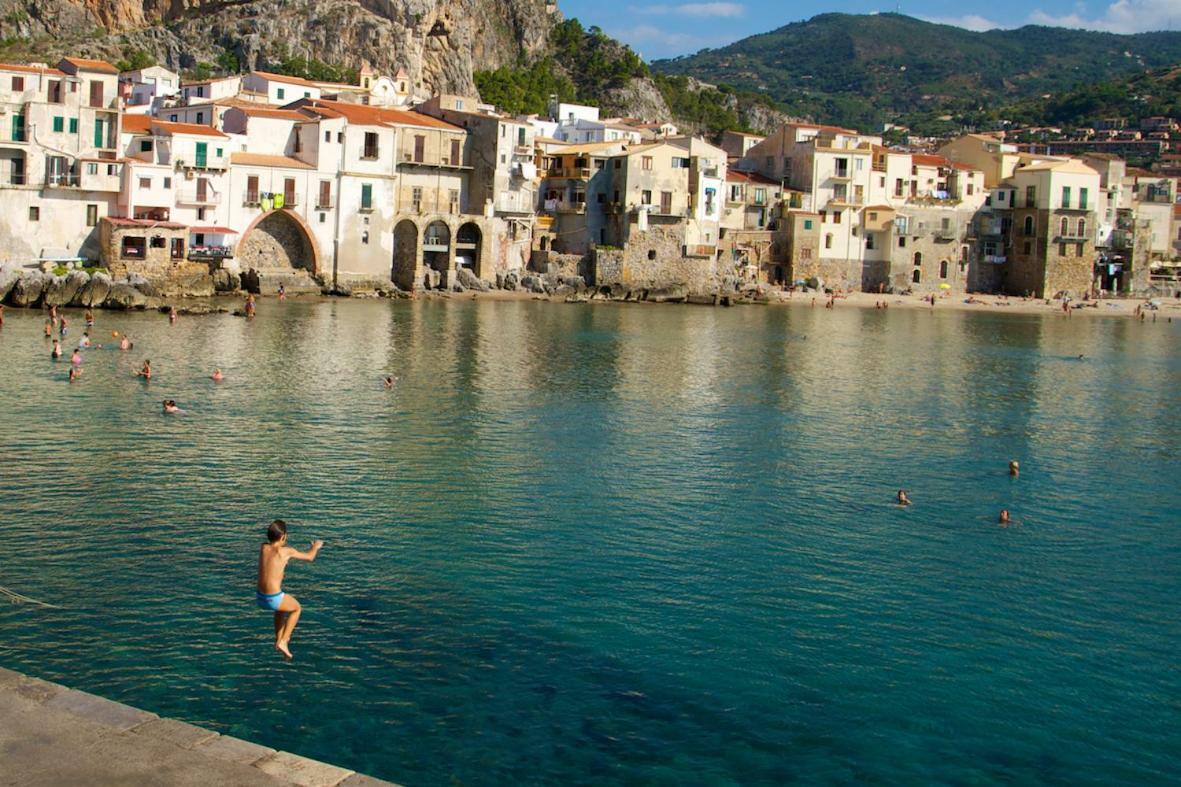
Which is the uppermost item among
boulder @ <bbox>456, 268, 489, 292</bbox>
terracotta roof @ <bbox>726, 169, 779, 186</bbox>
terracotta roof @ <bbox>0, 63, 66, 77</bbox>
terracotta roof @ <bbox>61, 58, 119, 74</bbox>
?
terracotta roof @ <bbox>61, 58, 119, 74</bbox>

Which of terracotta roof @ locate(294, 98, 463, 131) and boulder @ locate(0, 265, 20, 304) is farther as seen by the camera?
terracotta roof @ locate(294, 98, 463, 131)

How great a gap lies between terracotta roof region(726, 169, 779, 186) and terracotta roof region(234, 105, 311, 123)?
30.9 metres

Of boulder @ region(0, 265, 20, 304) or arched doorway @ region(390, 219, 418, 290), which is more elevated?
arched doorway @ region(390, 219, 418, 290)

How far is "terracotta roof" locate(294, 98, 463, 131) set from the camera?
72312 millimetres

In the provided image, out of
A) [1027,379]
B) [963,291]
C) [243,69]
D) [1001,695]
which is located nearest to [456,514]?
[1001,695]

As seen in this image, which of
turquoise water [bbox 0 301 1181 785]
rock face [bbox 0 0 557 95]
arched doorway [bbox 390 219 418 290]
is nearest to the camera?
turquoise water [bbox 0 301 1181 785]

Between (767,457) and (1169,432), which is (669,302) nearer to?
(1169,432)

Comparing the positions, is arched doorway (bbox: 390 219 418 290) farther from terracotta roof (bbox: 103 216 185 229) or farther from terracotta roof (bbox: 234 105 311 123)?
terracotta roof (bbox: 103 216 185 229)

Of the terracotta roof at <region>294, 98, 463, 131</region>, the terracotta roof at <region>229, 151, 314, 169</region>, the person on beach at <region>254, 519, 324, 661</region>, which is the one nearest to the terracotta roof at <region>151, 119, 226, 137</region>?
the terracotta roof at <region>229, 151, 314, 169</region>

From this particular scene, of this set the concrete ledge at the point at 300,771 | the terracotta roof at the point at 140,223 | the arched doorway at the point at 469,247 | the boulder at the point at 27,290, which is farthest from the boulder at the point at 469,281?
the concrete ledge at the point at 300,771

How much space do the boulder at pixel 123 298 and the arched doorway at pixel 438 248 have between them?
789 inches

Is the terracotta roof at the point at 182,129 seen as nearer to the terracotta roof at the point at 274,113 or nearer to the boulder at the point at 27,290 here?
the terracotta roof at the point at 274,113

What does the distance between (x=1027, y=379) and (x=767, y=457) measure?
2286 centimetres

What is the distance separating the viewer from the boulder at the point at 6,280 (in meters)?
57.6
